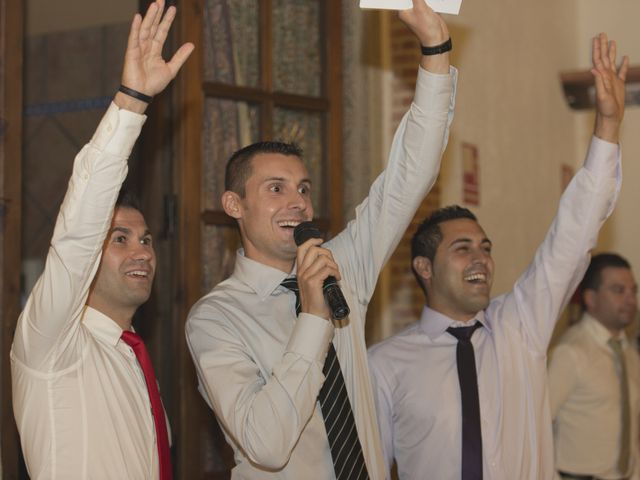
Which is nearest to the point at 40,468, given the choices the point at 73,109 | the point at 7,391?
the point at 7,391

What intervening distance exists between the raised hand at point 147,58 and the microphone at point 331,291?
0.50 metres

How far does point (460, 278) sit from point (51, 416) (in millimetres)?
1527

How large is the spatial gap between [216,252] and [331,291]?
1821mm

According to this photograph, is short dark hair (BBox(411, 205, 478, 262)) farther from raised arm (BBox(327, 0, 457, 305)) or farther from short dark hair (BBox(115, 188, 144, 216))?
short dark hair (BBox(115, 188, 144, 216))

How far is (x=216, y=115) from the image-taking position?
4008mm

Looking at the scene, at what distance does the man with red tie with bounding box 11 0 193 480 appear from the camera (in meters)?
2.04

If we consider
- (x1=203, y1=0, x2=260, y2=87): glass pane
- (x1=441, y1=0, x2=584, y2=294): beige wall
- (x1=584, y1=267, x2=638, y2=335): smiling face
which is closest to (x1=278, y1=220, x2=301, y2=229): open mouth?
(x1=203, y1=0, x2=260, y2=87): glass pane

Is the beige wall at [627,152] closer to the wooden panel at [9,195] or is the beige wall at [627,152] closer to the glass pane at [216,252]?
the glass pane at [216,252]

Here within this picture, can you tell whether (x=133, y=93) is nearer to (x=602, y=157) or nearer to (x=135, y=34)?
(x=135, y=34)

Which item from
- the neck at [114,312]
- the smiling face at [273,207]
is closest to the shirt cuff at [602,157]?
the smiling face at [273,207]

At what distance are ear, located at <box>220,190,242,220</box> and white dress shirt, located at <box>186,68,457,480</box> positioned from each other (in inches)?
4.5

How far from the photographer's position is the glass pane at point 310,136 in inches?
167

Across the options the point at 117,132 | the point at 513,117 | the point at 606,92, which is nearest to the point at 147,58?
the point at 117,132

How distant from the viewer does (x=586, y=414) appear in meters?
4.03
